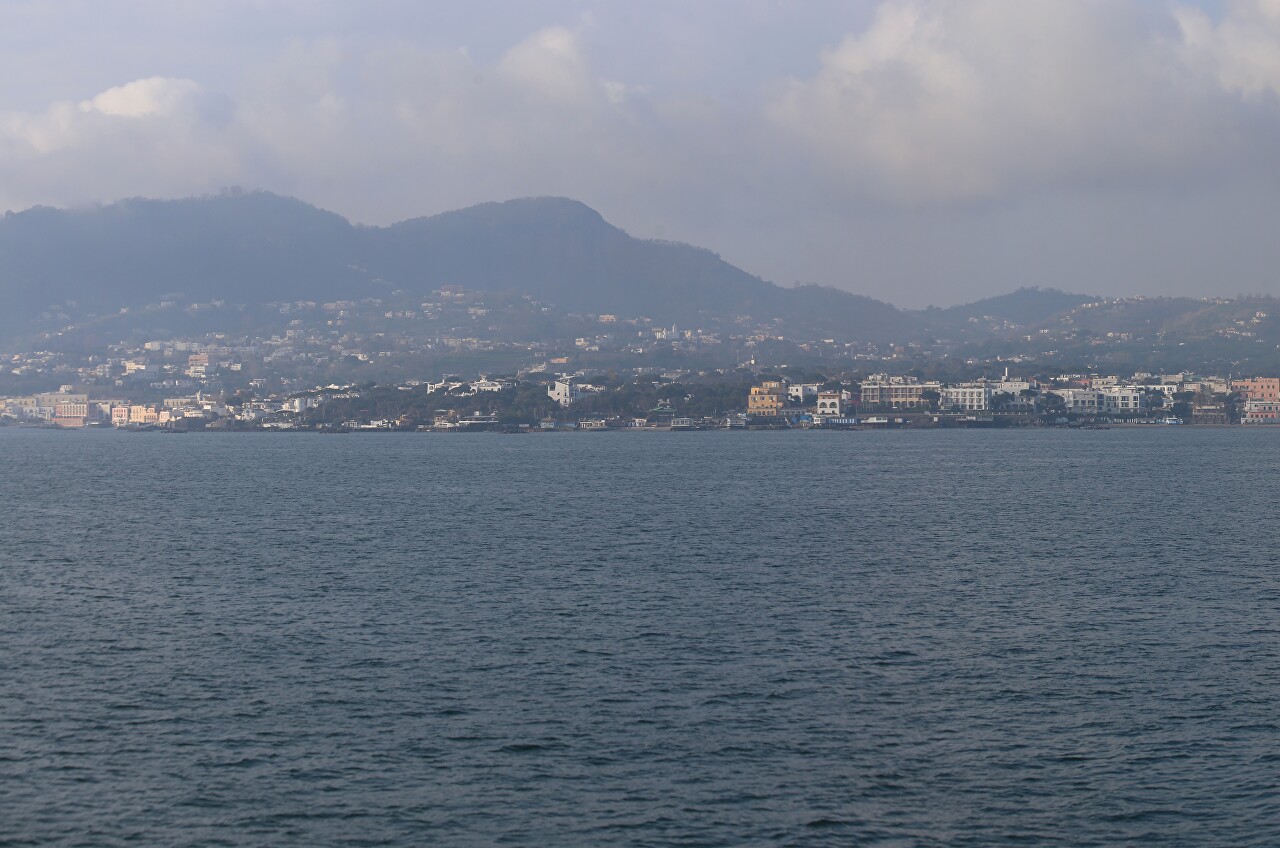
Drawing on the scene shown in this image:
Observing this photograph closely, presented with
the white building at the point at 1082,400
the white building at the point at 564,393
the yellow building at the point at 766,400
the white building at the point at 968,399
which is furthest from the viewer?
the white building at the point at 564,393

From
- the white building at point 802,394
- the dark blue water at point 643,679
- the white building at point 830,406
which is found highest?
the white building at point 802,394

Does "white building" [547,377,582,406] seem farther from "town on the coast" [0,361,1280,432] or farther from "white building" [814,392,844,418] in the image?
"white building" [814,392,844,418]

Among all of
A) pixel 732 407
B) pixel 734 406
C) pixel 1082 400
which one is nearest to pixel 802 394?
pixel 734 406

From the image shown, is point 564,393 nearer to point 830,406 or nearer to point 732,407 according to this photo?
point 732,407

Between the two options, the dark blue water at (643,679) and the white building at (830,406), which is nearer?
the dark blue water at (643,679)

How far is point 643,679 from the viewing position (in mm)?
22891

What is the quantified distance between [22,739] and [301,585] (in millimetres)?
13607

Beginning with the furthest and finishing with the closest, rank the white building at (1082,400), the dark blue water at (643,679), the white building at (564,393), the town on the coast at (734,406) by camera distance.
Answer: the white building at (564,393), the white building at (1082,400), the town on the coast at (734,406), the dark blue water at (643,679)

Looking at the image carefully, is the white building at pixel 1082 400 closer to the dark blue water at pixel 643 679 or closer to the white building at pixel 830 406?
the white building at pixel 830 406

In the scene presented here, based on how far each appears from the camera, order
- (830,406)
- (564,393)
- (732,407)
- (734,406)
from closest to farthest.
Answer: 1. (732,407)
2. (734,406)
3. (830,406)
4. (564,393)

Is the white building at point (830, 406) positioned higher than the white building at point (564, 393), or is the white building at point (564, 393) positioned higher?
the white building at point (564, 393)

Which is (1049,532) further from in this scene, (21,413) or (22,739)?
(21,413)

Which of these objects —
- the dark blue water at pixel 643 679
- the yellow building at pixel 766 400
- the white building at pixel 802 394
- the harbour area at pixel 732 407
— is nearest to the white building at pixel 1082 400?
the harbour area at pixel 732 407

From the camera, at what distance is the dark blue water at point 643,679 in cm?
1678
